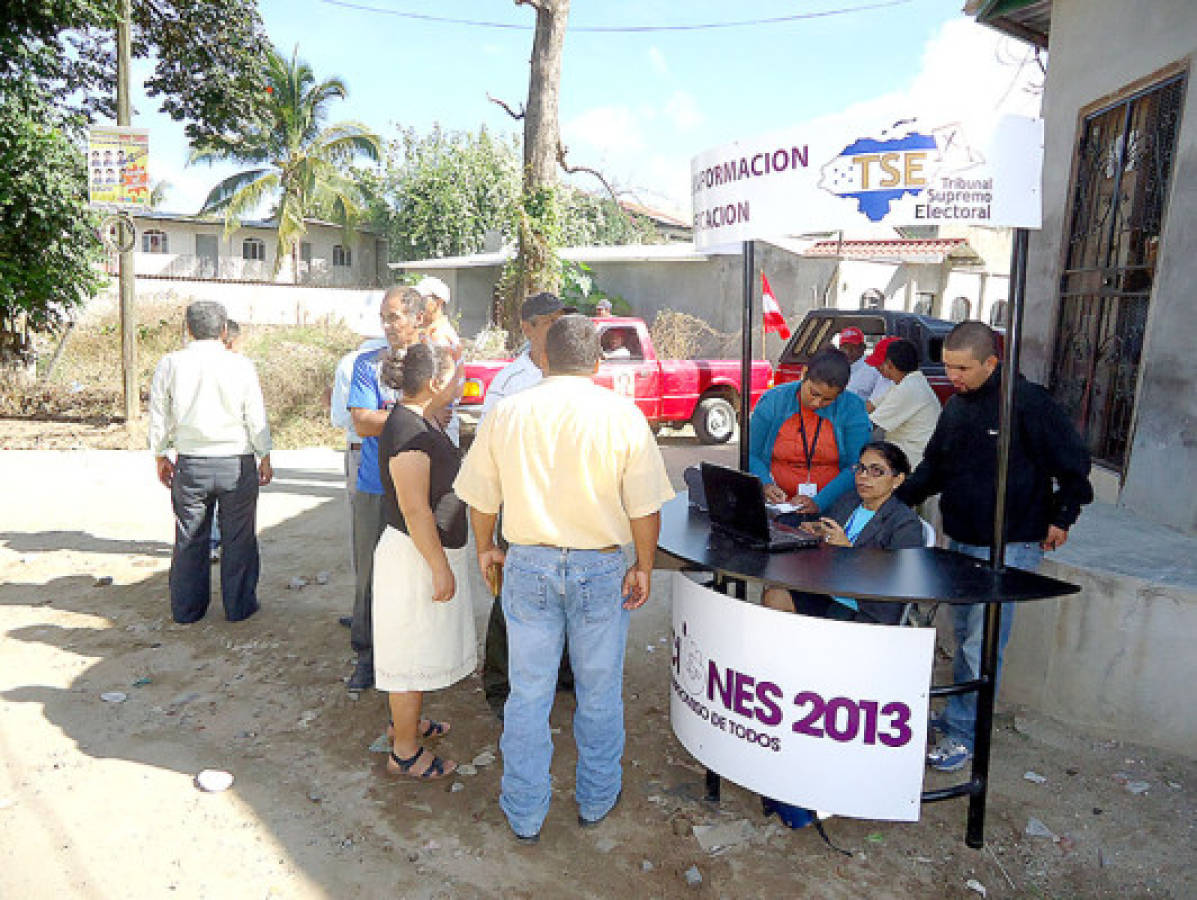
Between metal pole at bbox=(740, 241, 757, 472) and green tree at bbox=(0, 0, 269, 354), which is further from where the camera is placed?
green tree at bbox=(0, 0, 269, 354)

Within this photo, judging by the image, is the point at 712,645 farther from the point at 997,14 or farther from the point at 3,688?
the point at 997,14

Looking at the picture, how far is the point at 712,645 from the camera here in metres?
3.43

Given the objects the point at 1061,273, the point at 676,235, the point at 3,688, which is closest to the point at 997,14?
the point at 1061,273

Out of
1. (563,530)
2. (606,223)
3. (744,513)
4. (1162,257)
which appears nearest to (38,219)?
(563,530)

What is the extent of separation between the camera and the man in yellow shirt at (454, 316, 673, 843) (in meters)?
3.04

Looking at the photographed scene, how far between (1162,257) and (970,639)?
3035 millimetres

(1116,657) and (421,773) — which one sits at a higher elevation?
(1116,657)

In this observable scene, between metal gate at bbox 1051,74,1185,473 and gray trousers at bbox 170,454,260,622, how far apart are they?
18.4ft

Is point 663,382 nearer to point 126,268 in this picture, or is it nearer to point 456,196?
point 126,268

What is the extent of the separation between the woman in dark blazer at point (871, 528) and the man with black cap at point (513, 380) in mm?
1376

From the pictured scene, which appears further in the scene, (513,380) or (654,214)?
(654,214)

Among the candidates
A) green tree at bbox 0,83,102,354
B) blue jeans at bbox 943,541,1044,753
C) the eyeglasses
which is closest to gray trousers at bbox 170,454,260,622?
the eyeglasses

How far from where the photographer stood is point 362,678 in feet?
14.9

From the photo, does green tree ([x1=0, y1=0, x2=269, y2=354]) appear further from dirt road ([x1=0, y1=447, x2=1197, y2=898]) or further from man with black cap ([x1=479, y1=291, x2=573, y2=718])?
man with black cap ([x1=479, y1=291, x2=573, y2=718])
